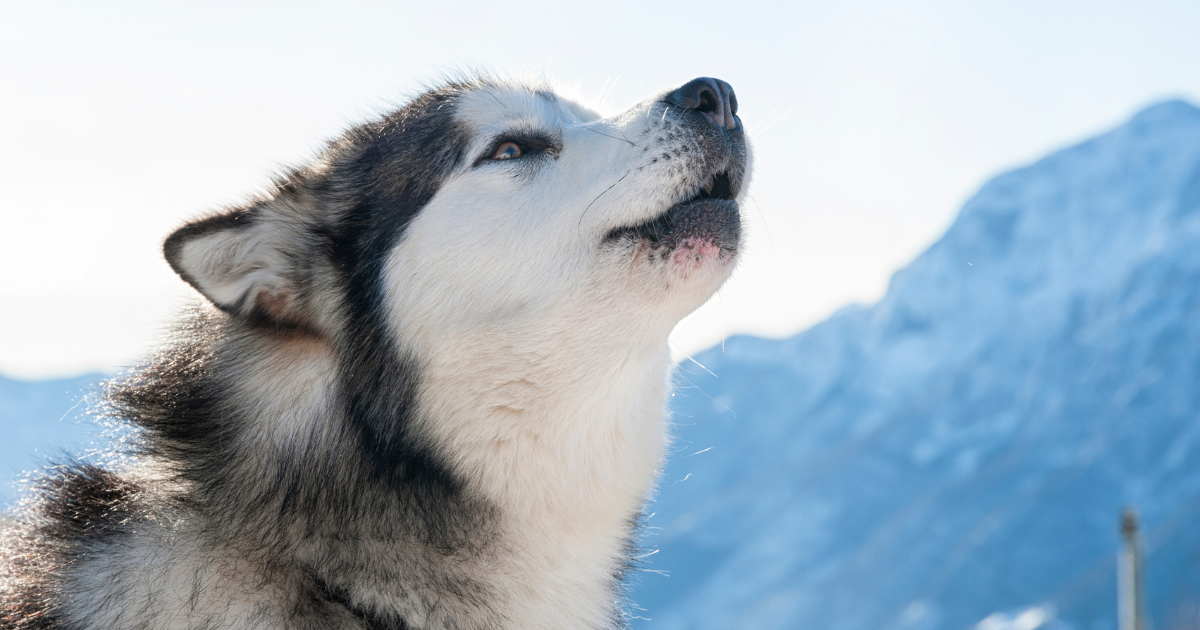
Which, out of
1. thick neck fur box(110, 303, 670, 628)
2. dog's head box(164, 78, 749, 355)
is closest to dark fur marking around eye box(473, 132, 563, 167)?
dog's head box(164, 78, 749, 355)

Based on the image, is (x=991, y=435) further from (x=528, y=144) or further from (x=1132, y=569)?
(x=528, y=144)

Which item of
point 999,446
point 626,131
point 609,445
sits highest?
point 999,446

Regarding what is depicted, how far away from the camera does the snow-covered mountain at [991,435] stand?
122188mm

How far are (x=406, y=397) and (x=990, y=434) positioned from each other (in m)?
160

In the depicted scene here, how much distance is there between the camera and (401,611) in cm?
301

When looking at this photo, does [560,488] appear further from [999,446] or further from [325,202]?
[999,446]

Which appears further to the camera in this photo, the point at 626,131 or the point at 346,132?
the point at 346,132

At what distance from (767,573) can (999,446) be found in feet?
136

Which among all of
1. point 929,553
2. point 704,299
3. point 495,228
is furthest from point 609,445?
point 929,553

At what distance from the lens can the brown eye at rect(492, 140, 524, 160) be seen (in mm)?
3480

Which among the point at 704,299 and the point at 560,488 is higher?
the point at 704,299

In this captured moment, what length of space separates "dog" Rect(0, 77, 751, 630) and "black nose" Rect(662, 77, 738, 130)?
1 centimetres

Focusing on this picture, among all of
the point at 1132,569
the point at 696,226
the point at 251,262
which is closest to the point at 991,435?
the point at 1132,569

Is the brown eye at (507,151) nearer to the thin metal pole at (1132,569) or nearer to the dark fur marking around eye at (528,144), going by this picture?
the dark fur marking around eye at (528,144)
